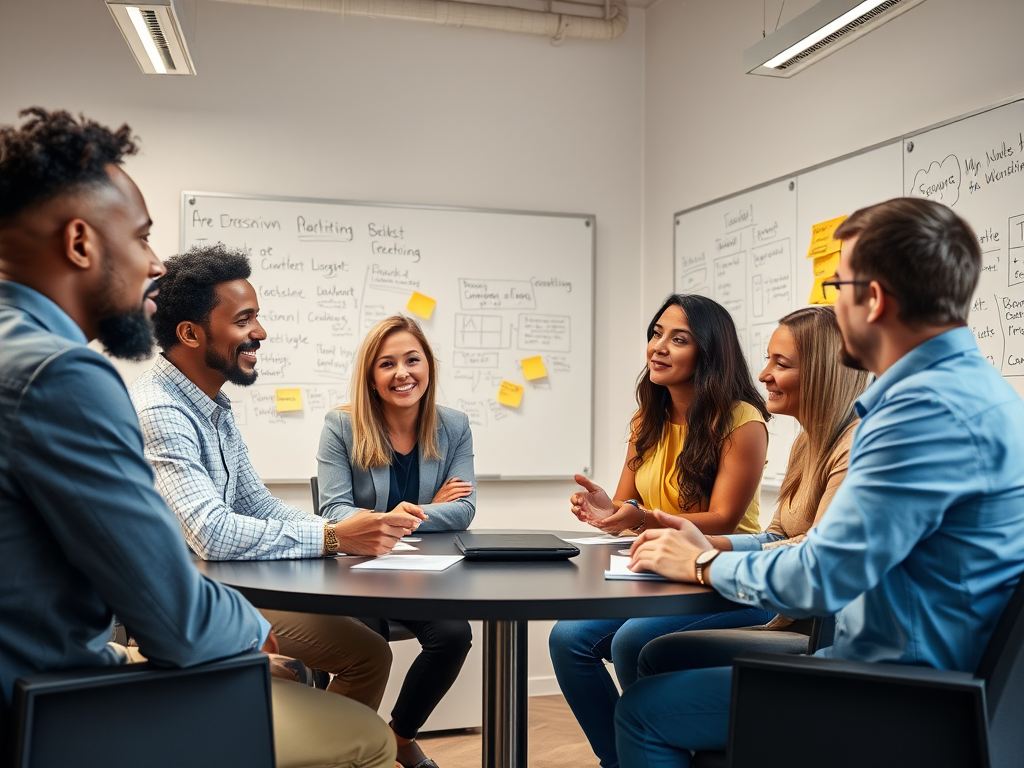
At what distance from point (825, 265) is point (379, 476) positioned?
1.70 meters

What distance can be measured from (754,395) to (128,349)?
1.93 meters

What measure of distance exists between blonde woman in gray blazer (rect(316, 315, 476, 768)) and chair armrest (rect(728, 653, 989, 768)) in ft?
4.81

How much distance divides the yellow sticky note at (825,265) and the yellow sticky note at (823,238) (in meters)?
0.01

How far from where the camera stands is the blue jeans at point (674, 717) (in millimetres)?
1644

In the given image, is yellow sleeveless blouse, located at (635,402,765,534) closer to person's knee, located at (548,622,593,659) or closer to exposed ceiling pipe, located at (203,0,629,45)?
person's knee, located at (548,622,593,659)

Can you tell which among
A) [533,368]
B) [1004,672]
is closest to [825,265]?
[533,368]

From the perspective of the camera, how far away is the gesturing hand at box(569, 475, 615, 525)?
261 centimetres

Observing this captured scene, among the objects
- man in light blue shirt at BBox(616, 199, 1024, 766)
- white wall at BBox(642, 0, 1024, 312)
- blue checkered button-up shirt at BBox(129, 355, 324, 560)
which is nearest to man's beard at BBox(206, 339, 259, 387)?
blue checkered button-up shirt at BBox(129, 355, 324, 560)

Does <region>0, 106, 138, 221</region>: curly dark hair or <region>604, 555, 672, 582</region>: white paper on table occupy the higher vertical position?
<region>0, 106, 138, 221</region>: curly dark hair

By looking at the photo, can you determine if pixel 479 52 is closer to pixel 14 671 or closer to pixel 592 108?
pixel 592 108

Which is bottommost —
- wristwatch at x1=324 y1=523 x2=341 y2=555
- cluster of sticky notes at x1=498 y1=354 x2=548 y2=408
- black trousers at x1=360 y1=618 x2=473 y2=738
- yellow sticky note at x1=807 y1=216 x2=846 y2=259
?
black trousers at x1=360 y1=618 x2=473 y2=738

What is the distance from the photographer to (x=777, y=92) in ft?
11.8

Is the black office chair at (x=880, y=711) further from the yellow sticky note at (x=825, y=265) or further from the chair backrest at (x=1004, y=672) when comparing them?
the yellow sticky note at (x=825, y=265)

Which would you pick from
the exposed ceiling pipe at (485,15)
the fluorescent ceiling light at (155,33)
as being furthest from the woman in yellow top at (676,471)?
the exposed ceiling pipe at (485,15)
